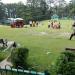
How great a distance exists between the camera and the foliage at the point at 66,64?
6168 mm

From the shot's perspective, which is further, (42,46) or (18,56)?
(42,46)

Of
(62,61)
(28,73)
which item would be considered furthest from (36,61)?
(28,73)

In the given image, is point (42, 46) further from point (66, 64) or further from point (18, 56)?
point (66, 64)

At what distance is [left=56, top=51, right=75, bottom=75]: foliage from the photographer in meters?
6.17

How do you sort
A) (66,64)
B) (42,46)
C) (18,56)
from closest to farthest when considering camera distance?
1. (66,64)
2. (18,56)
3. (42,46)

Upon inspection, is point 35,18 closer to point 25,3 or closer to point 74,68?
point 25,3

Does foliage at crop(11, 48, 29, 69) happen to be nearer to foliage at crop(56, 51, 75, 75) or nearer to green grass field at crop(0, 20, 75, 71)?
green grass field at crop(0, 20, 75, 71)

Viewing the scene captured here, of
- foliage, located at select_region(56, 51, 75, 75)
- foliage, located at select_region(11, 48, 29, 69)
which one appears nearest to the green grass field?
foliage, located at select_region(11, 48, 29, 69)

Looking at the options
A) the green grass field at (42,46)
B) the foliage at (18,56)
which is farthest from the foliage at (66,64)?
the foliage at (18,56)

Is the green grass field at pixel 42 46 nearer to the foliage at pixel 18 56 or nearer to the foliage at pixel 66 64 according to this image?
the foliage at pixel 18 56

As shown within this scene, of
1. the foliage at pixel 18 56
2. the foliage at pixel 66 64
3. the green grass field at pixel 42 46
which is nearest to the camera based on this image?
the foliage at pixel 66 64

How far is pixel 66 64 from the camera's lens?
246 inches

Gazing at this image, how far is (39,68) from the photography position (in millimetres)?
9320

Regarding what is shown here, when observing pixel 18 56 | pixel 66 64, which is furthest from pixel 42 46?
pixel 66 64
